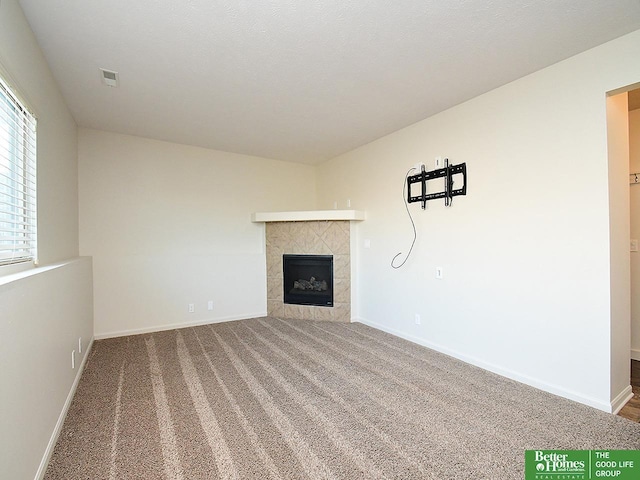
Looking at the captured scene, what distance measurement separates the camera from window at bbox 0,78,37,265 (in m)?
1.61

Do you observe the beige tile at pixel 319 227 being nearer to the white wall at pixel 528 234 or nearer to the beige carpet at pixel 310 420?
the white wall at pixel 528 234

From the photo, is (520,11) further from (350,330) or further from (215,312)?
(215,312)

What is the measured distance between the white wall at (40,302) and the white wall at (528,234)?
10.6 ft

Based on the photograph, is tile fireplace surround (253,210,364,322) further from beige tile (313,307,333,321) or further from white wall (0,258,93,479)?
white wall (0,258,93,479)

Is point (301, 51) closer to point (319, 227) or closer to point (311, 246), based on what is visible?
point (319, 227)

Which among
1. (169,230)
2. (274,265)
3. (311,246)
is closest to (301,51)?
(311,246)

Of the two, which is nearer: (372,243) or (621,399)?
(621,399)

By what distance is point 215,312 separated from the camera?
4531 millimetres

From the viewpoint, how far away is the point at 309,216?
4.57 m

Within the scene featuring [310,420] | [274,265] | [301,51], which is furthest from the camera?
[274,265]

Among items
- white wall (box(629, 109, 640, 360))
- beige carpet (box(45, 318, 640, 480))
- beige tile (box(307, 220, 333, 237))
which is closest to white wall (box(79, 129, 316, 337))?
beige tile (box(307, 220, 333, 237))

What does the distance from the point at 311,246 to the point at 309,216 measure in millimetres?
468

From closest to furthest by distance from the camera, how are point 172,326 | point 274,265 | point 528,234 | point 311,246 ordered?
point 528,234 < point 172,326 < point 311,246 < point 274,265

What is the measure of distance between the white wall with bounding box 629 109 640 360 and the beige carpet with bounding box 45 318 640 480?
1.57 metres
